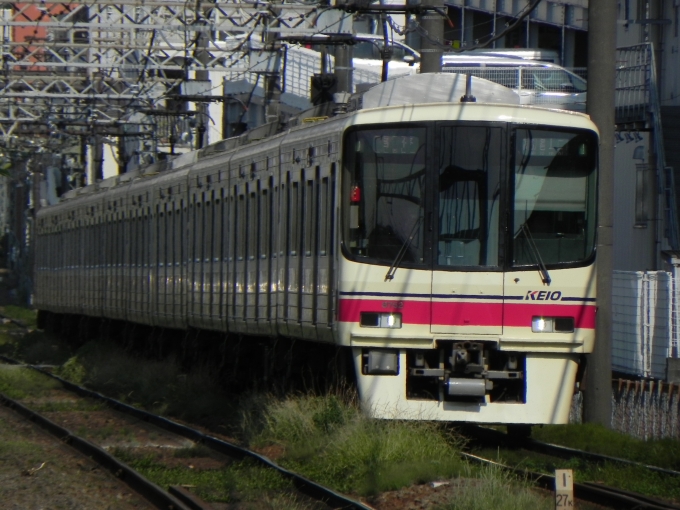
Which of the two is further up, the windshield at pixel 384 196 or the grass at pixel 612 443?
the windshield at pixel 384 196

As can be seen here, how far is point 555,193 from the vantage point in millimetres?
11367

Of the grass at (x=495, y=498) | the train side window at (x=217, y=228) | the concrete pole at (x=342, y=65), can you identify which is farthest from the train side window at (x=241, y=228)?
the grass at (x=495, y=498)

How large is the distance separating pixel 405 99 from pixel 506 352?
247cm

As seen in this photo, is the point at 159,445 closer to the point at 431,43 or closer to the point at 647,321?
the point at 431,43

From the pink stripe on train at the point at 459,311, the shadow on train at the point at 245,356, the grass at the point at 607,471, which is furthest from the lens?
the shadow on train at the point at 245,356

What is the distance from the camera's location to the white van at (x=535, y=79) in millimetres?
28000

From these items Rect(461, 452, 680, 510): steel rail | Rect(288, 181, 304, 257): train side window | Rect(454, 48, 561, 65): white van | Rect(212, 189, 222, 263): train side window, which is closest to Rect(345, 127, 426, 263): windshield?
Rect(288, 181, 304, 257): train side window

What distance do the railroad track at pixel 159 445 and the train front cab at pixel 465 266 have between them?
4.49ft

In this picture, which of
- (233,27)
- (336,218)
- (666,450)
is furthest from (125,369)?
(666,450)

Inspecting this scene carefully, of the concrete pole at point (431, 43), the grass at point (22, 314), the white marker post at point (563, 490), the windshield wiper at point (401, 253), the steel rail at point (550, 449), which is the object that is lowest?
the grass at point (22, 314)

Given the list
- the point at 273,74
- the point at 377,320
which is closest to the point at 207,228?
the point at 273,74

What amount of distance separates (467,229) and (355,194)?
100cm

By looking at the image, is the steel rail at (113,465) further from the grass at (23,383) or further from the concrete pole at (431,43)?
the concrete pole at (431,43)

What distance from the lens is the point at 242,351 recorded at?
646 inches
